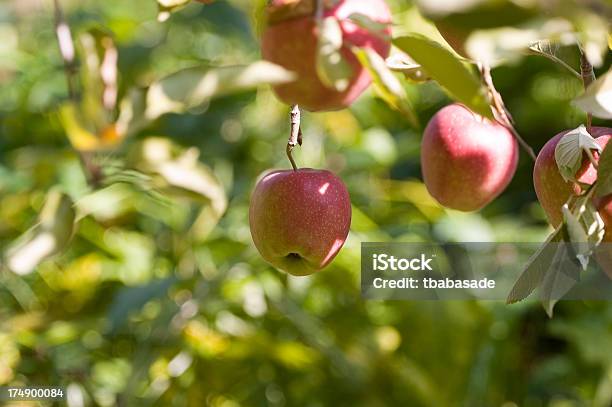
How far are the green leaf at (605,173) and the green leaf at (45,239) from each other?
9.1 inches

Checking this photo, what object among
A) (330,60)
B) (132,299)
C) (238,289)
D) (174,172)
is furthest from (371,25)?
(238,289)

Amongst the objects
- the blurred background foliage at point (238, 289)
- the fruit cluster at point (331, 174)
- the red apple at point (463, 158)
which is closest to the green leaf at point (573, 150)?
the fruit cluster at point (331, 174)

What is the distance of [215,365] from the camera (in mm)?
1318

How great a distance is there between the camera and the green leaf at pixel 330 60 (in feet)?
0.94

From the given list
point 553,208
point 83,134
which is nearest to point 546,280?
point 553,208

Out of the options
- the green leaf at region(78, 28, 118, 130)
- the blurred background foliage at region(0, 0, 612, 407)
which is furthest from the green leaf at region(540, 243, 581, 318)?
the blurred background foliage at region(0, 0, 612, 407)

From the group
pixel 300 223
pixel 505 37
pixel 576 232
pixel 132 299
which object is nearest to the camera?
pixel 505 37

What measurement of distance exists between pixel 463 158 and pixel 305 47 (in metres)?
0.28

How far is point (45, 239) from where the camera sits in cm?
36

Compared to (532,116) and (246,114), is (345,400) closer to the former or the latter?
(246,114)

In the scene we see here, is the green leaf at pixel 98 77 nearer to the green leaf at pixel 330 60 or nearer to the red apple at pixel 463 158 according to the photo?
the green leaf at pixel 330 60

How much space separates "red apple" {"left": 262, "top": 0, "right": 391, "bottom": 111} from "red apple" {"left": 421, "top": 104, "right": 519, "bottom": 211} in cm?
24

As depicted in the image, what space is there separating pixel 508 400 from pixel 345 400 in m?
0.34

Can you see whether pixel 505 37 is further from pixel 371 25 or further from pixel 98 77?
pixel 98 77
